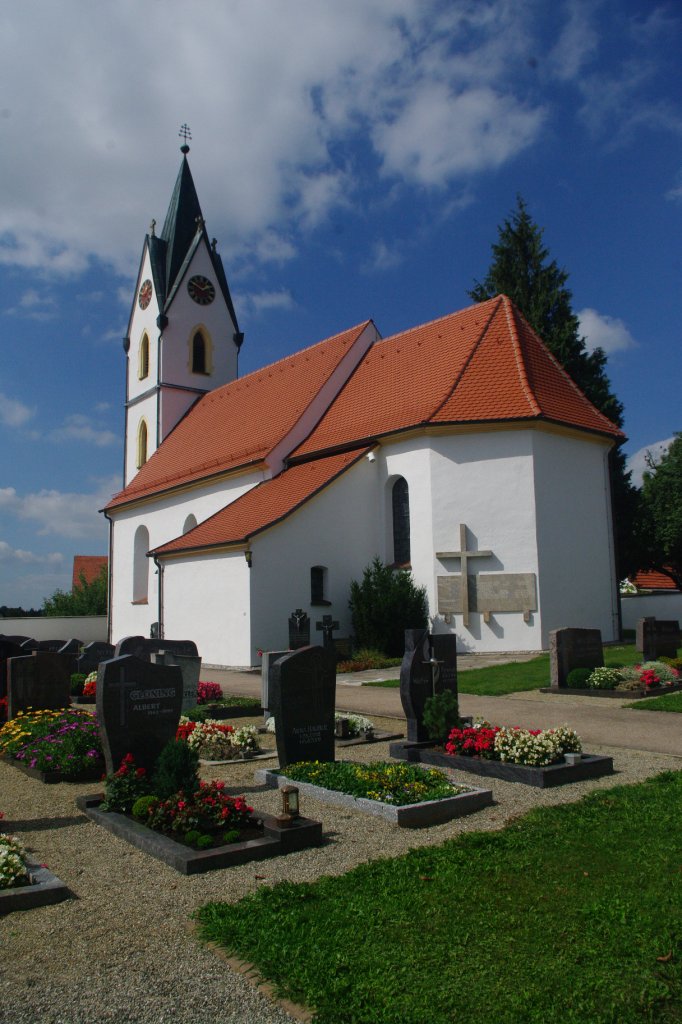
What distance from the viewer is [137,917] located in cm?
459

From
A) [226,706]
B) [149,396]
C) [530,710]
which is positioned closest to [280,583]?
[226,706]

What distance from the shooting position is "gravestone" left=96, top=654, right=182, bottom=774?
24.9 feet

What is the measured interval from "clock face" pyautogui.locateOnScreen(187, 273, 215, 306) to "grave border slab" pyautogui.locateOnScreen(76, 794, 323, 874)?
33.9 m

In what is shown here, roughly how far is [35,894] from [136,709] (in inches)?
118

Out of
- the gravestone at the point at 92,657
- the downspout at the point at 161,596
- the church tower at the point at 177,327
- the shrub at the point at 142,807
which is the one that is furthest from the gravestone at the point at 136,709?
the church tower at the point at 177,327

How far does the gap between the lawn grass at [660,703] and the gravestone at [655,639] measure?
10.6 feet

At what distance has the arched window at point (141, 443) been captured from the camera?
38.2m

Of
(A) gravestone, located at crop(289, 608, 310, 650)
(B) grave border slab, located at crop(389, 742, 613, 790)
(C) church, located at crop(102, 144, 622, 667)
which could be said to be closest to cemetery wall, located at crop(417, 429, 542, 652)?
(C) church, located at crop(102, 144, 622, 667)

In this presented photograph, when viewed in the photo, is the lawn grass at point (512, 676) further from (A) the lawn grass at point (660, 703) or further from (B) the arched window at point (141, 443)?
(B) the arched window at point (141, 443)

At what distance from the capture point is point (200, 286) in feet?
123

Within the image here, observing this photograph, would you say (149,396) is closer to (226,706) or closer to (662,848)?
(226,706)

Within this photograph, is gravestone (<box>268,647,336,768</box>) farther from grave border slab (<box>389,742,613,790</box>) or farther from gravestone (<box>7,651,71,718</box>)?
gravestone (<box>7,651,71,718</box>)

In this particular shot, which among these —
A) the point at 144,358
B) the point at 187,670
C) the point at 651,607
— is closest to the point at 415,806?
the point at 187,670

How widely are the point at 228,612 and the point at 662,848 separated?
16699 millimetres
